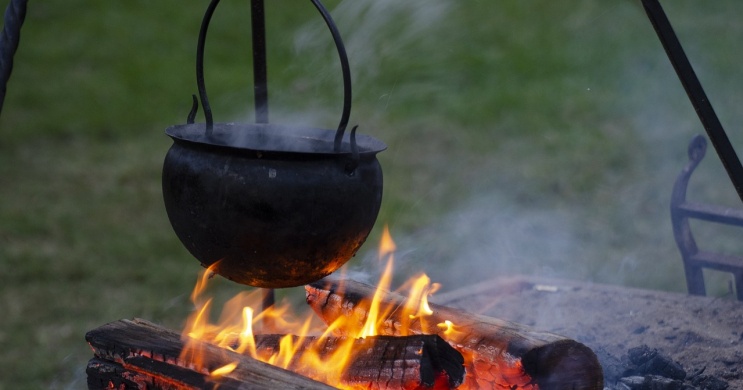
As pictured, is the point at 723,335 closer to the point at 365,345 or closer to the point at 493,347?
the point at 493,347

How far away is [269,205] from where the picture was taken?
→ 7.09 ft

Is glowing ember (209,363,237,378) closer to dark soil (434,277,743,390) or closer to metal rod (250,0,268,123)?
metal rod (250,0,268,123)

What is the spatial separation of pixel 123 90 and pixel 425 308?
7.06 metres

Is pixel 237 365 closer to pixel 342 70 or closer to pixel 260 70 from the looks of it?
pixel 342 70

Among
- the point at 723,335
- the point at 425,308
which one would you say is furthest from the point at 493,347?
the point at 723,335

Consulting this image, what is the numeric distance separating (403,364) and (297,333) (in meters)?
0.84

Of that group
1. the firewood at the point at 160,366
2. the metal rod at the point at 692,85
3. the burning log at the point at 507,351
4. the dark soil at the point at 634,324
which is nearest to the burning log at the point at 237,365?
the firewood at the point at 160,366

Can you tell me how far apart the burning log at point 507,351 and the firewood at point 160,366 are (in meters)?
0.57

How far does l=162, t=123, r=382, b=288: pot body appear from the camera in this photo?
2.16 meters

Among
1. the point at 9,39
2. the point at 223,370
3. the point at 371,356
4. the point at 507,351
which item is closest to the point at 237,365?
the point at 223,370

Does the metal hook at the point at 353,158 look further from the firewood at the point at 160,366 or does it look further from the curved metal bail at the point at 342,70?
the firewood at the point at 160,366

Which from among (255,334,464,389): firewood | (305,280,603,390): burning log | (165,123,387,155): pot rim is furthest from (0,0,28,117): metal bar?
(305,280,603,390): burning log

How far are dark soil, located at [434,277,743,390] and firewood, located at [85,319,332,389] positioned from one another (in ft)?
4.03

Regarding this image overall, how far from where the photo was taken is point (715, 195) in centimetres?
682
